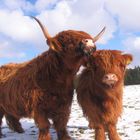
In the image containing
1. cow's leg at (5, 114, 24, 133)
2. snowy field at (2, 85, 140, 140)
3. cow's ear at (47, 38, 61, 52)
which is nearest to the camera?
cow's ear at (47, 38, 61, 52)

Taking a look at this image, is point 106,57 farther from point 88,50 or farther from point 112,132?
point 112,132

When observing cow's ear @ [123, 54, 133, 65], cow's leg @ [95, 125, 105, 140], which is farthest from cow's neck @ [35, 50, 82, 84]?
cow's leg @ [95, 125, 105, 140]

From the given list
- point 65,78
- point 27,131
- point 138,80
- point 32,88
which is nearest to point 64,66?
point 65,78

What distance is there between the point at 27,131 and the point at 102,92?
3101mm

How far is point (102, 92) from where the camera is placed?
6332 millimetres

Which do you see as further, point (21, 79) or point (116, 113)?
point (21, 79)

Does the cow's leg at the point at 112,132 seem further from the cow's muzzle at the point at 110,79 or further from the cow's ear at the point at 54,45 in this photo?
the cow's ear at the point at 54,45

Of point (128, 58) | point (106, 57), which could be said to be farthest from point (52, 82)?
point (128, 58)

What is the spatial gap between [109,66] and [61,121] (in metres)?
1.43

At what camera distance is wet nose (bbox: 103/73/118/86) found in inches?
236

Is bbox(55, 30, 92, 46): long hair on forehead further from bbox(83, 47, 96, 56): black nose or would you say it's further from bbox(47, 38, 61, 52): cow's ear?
bbox(83, 47, 96, 56): black nose

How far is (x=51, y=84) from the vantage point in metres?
6.54

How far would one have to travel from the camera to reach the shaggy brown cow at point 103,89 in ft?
20.2

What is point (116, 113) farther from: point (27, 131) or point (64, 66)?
point (27, 131)
